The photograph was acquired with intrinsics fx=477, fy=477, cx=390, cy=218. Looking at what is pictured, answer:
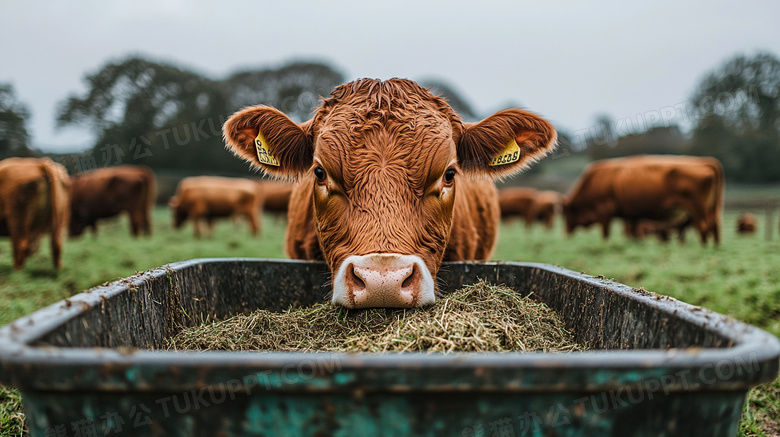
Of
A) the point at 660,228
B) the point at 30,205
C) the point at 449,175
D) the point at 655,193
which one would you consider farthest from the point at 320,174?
the point at 660,228

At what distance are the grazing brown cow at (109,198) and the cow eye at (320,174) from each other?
13538mm

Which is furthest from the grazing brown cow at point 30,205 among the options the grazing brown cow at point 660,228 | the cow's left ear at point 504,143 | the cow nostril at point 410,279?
the grazing brown cow at point 660,228

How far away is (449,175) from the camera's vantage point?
2.55 meters

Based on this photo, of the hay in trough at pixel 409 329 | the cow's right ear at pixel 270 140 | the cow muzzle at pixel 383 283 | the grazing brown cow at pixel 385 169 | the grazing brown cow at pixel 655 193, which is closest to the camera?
the hay in trough at pixel 409 329

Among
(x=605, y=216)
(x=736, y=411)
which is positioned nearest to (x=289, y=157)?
(x=736, y=411)

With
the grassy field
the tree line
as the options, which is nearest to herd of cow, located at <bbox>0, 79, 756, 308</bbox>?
the grassy field

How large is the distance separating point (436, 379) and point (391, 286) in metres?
A: 0.98

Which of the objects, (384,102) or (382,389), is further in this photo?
(384,102)

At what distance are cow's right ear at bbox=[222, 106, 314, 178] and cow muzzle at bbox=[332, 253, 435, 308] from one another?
3.98 ft

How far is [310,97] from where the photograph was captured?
4122 cm

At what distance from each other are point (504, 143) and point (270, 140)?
1.42 m

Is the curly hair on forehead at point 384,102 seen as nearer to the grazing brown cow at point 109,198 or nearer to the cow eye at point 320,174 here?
the cow eye at point 320,174

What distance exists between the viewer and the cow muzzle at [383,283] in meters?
1.83

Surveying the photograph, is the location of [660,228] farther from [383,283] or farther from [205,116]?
[205,116]
